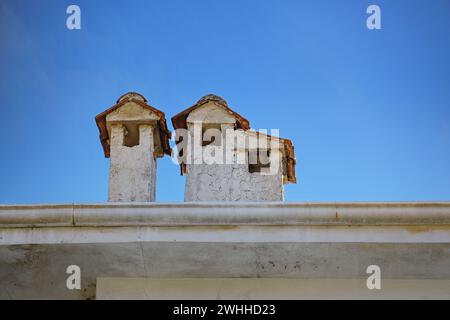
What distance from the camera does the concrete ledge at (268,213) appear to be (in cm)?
514

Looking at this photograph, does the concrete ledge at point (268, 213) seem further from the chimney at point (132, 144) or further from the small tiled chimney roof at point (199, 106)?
the small tiled chimney roof at point (199, 106)

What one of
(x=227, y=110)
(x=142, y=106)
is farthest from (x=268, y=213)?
(x=142, y=106)

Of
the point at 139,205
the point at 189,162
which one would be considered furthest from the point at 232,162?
the point at 139,205

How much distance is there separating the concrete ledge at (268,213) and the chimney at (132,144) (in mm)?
891

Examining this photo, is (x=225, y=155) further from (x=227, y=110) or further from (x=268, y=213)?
(x=268, y=213)

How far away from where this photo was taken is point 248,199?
6.16 meters

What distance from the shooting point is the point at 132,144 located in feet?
21.8

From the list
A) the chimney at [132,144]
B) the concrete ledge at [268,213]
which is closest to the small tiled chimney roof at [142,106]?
the chimney at [132,144]

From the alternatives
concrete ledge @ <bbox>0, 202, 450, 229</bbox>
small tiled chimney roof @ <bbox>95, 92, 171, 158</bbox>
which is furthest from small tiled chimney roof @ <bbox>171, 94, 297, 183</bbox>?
concrete ledge @ <bbox>0, 202, 450, 229</bbox>

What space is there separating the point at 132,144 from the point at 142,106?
0.35m

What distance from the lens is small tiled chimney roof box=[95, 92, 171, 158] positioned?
21.3ft

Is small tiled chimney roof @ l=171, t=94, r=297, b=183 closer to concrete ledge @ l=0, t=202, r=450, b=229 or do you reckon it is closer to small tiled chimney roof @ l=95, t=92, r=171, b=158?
small tiled chimney roof @ l=95, t=92, r=171, b=158
